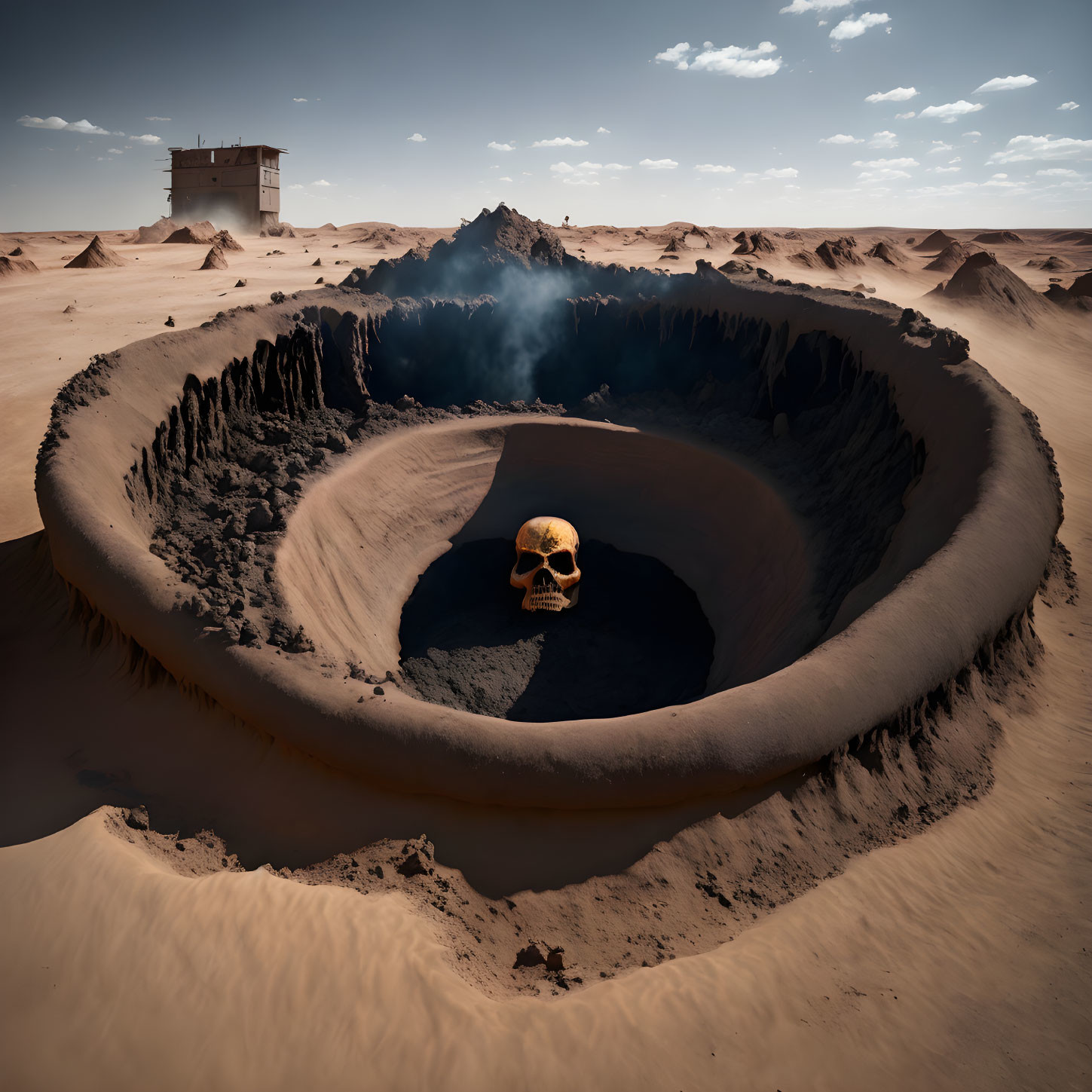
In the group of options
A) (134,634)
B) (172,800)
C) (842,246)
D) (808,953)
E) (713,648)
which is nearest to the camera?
(808,953)

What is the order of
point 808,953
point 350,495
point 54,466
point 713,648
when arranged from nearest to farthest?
1. point 808,953
2. point 54,466
3. point 713,648
4. point 350,495

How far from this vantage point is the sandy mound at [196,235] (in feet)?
129

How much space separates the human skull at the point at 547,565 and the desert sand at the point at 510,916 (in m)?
6.16

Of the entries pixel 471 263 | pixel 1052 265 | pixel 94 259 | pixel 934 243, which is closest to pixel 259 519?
pixel 471 263

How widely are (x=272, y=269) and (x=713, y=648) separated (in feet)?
95.4

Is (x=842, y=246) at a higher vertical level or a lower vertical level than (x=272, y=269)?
higher

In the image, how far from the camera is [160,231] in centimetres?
4375

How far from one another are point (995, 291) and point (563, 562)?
23.3 metres

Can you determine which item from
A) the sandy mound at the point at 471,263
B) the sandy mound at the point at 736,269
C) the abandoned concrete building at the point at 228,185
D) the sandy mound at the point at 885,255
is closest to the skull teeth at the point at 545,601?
the sandy mound at the point at 471,263

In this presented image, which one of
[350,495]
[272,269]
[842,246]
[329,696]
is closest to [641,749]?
[329,696]

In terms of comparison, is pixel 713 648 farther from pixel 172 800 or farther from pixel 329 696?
pixel 172 800

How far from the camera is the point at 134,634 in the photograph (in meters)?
7.25

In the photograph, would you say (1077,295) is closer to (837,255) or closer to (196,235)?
(837,255)

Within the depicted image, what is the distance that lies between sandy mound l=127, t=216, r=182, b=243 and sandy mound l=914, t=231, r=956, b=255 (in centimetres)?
5129
